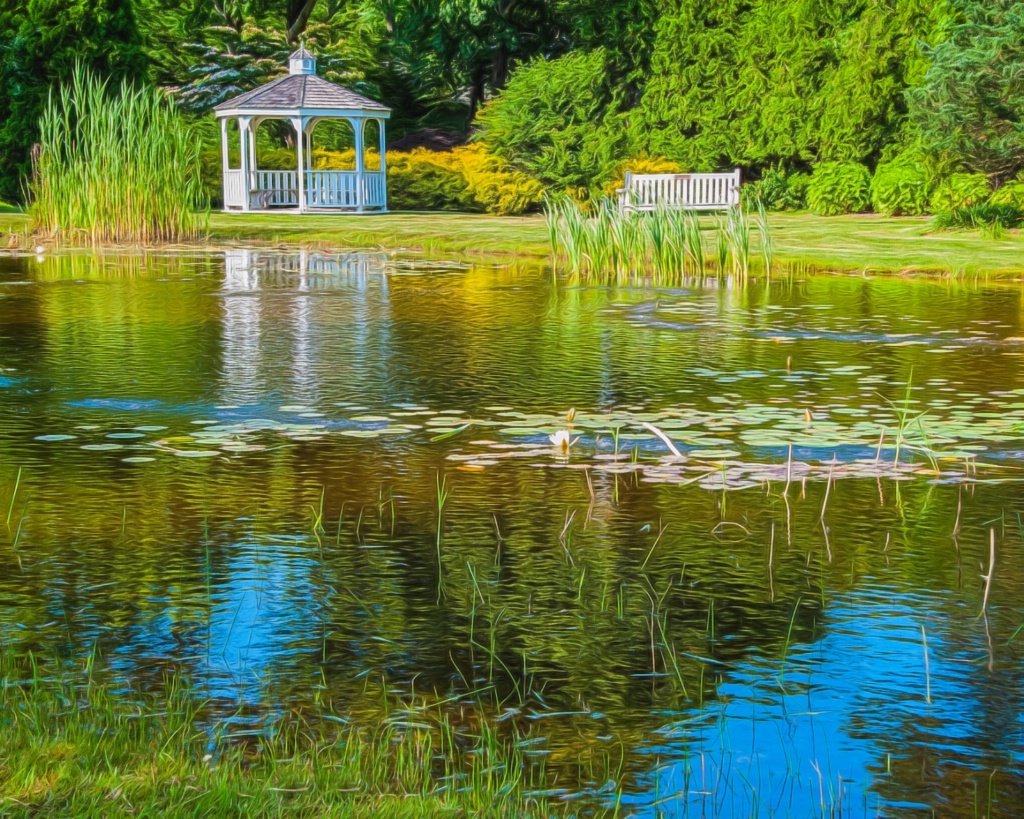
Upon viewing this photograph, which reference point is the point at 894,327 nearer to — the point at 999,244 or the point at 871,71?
the point at 999,244

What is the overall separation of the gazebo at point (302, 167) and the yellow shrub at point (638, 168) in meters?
4.79

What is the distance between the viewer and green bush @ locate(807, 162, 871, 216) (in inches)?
985

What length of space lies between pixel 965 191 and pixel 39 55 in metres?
14.9

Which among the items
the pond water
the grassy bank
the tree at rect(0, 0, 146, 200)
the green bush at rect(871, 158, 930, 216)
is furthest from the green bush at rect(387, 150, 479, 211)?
the grassy bank

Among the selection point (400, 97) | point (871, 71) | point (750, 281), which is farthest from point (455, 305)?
point (400, 97)

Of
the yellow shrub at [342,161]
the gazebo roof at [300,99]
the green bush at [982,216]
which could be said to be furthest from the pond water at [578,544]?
the yellow shrub at [342,161]

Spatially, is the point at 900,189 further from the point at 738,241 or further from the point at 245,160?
the point at 245,160

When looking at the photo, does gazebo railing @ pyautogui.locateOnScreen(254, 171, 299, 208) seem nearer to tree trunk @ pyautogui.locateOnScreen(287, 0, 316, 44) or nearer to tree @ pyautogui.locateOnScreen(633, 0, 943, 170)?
tree @ pyautogui.locateOnScreen(633, 0, 943, 170)

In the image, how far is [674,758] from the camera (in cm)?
357

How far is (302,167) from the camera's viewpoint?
28.4 m

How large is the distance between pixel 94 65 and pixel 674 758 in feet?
78.4

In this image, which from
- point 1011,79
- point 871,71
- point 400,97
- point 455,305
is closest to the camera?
point 455,305

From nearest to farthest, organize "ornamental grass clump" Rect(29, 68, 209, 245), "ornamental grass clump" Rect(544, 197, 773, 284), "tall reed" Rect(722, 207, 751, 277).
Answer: "tall reed" Rect(722, 207, 751, 277) < "ornamental grass clump" Rect(544, 197, 773, 284) < "ornamental grass clump" Rect(29, 68, 209, 245)

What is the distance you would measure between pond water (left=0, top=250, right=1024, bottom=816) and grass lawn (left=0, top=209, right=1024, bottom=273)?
19.0 ft
